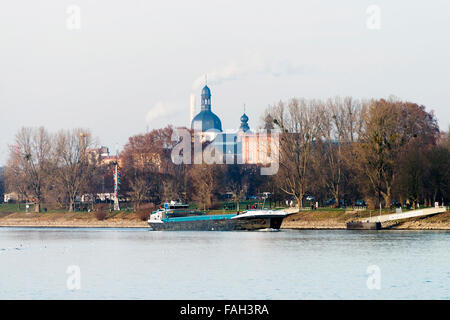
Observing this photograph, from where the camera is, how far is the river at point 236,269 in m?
39.6

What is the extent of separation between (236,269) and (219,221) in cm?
4915

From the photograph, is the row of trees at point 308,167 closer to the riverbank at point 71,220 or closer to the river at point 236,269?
the riverbank at point 71,220

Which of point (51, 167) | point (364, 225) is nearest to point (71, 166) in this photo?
point (51, 167)

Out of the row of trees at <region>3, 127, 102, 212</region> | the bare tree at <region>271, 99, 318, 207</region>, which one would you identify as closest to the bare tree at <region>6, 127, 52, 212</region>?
the row of trees at <region>3, 127, 102, 212</region>

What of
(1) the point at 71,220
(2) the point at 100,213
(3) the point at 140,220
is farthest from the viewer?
(1) the point at 71,220

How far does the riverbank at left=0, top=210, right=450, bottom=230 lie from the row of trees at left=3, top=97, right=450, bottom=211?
3236 millimetres

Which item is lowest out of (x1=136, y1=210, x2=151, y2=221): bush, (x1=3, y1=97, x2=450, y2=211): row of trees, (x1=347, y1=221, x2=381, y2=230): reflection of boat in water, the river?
the river

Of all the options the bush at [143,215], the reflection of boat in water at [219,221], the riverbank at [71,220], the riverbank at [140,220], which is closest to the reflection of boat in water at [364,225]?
the riverbank at [140,220]

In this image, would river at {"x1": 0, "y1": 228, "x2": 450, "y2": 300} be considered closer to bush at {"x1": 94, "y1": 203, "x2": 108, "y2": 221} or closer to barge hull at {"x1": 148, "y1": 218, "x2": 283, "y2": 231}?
barge hull at {"x1": 148, "y1": 218, "x2": 283, "y2": 231}

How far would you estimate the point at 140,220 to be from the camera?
116 m

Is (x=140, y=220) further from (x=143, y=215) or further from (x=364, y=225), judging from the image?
(x=364, y=225)

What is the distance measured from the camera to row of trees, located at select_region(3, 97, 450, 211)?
90688 mm
